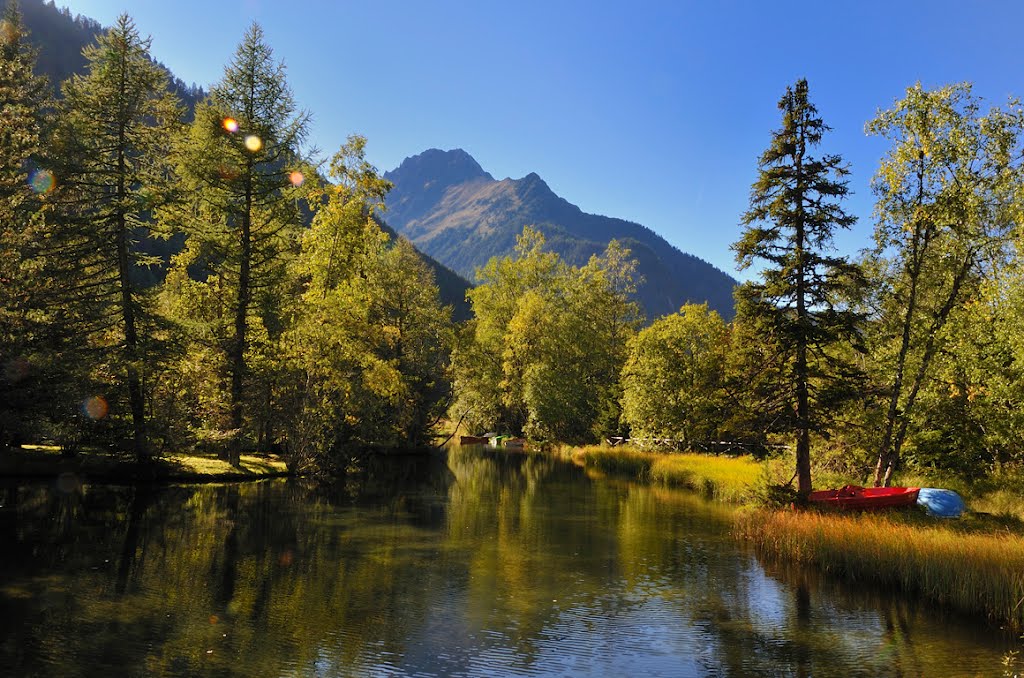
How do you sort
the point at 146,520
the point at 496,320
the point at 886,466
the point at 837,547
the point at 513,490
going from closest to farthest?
the point at 837,547
the point at 146,520
the point at 886,466
the point at 513,490
the point at 496,320

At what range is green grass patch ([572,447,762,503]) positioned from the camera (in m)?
33.6

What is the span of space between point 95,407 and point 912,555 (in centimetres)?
3332

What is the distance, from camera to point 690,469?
39750mm

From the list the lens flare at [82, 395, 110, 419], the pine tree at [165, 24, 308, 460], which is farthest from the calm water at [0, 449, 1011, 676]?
the pine tree at [165, 24, 308, 460]

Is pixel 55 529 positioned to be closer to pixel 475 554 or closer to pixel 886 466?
pixel 475 554

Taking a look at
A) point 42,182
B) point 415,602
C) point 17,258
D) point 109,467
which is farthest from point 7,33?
point 415,602

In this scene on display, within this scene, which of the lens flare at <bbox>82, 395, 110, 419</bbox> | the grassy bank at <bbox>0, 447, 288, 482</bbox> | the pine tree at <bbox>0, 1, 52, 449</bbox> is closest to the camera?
the pine tree at <bbox>0, 1, 52, 449</bbox>

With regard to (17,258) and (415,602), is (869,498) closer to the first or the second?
(415,602)

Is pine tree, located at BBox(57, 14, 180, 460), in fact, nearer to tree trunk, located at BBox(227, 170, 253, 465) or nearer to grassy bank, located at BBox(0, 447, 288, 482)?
grassy bank, located at BBox(0, 447, 288, 482)

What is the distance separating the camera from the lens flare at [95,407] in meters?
29.2

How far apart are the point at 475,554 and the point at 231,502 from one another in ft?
42.9

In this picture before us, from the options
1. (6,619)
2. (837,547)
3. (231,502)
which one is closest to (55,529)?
(231,502)

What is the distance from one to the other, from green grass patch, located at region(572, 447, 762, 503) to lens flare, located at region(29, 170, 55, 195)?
3610 centimetres

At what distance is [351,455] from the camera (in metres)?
38.5
